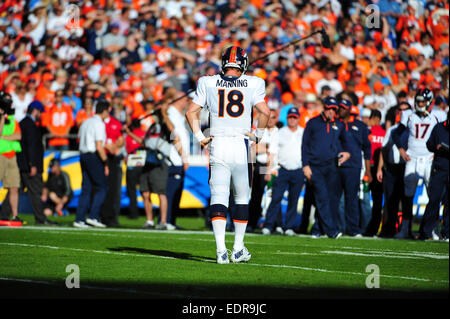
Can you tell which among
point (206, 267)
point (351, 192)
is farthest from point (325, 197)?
point (206, 267)

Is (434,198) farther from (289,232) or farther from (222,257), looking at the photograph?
(222,257)

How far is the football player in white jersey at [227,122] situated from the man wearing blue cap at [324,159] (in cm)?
564

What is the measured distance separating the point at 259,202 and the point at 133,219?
447cm

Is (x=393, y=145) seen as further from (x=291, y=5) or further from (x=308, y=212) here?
(x=291, y=5)

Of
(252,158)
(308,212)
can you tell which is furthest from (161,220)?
(252,158)

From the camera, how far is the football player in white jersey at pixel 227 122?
441 inches

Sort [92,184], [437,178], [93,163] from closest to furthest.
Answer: [437,178], [93,163], [92,184]

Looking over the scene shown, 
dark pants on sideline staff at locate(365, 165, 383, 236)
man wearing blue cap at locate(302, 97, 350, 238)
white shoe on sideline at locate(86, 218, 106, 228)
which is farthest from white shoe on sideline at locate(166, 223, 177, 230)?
dark pants on sideline staff at locate(365, 165, 383, 236)

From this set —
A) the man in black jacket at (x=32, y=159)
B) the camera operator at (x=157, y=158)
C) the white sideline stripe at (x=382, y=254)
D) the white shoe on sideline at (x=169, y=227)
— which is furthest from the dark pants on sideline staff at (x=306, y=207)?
the man in black jacket at (x=32, y=159)

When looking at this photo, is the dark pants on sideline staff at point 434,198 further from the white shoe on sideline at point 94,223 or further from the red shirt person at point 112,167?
the red shirt person at point 112,167

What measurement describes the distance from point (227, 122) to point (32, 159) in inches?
334

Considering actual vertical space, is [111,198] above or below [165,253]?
above

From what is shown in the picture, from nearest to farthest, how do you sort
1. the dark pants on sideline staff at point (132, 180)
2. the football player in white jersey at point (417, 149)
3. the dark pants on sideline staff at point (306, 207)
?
the football player in white jersey at point (417, 149) < the dark pants on sideline staff at point (306, 207) < the dark pants on sideline staff at point (132, 180)

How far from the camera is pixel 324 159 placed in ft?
55.8
